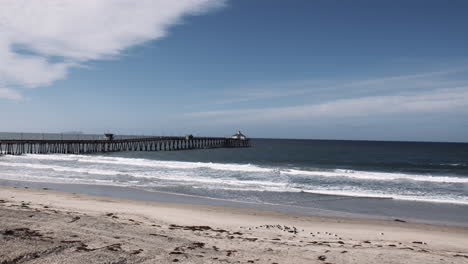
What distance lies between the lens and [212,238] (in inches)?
286

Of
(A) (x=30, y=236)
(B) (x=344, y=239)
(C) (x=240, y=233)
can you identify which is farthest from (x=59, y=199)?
(B) (x=344, y=239)

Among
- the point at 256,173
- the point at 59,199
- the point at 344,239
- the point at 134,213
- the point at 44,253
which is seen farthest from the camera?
the point at 256,173

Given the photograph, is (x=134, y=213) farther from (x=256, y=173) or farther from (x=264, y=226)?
(x=256, y=173)

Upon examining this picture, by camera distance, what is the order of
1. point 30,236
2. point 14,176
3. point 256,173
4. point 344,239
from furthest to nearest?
1. point 256,173
2. point 14,176
3. point 344,239
4. point 30,236

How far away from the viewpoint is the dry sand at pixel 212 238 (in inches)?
224

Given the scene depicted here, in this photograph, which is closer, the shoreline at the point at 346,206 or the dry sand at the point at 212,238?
the dry sand at the point at 212,238

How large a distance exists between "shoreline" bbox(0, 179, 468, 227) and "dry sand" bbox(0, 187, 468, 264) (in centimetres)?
111

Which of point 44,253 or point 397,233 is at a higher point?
point 44,253

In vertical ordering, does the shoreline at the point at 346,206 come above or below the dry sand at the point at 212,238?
below

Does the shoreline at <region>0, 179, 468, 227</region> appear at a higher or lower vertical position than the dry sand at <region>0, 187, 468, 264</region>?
lower

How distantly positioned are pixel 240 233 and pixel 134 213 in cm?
371

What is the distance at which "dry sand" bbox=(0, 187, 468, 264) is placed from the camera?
18.7ft

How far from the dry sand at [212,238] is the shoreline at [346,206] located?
111 centimetres

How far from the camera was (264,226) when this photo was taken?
908 centimetres
